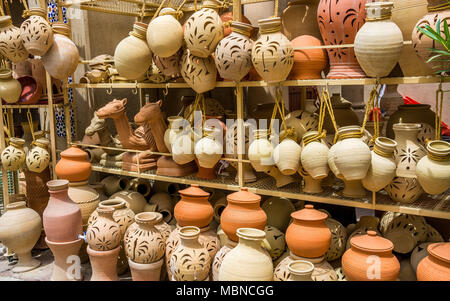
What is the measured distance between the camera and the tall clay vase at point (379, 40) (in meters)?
2.01

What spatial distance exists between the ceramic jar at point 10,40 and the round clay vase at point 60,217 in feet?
3.62

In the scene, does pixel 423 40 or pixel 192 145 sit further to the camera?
pixel 192 145

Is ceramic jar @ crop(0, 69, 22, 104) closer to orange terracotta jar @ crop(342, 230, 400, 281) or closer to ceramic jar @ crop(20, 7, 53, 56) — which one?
ceramic jar @ crop(20, 7, 53, 56)

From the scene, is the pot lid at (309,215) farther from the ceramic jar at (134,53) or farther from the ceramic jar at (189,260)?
the ceramic jar at (134,53)

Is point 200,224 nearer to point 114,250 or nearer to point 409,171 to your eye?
point 114,250

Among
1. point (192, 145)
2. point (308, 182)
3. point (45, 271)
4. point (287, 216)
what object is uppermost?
point (192, 145)

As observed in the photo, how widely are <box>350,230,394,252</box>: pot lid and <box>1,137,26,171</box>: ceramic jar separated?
278 centimetres

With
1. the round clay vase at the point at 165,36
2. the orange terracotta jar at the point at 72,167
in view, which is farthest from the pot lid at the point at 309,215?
the orange terracotta jar at the point at 72,167

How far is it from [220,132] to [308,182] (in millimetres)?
714

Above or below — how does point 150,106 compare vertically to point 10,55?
below

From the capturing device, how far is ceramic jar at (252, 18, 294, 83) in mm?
2291

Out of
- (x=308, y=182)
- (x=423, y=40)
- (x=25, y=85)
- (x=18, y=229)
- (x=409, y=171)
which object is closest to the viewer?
(x=423, y=40)

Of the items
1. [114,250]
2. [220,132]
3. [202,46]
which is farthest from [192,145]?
[114,250]

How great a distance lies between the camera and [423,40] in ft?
6.46
